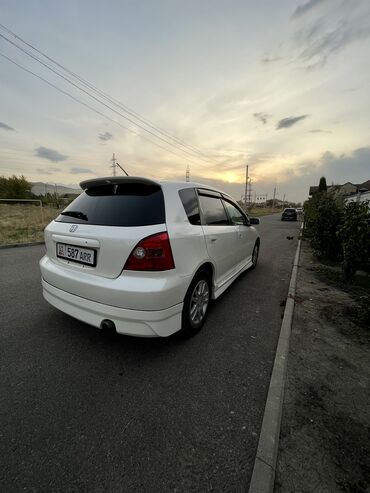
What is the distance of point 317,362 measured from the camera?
7.81 feet

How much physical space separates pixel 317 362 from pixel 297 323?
30.8 inches

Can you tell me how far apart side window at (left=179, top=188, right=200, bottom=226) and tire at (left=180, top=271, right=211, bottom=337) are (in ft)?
2.02

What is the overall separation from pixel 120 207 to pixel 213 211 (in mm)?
1404

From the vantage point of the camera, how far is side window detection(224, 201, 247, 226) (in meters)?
3.95

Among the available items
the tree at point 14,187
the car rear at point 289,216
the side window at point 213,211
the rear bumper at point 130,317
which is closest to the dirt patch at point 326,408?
the rear bumper at point 130,317

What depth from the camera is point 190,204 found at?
266 centimetres

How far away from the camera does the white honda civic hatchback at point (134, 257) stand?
2.05 m

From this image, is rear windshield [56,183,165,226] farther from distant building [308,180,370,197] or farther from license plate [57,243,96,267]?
distant building [308,180,370,197]

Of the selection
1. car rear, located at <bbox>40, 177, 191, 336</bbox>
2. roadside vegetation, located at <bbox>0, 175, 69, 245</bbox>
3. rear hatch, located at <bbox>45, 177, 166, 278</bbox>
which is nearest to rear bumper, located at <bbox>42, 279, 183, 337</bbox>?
car rear, located at <bbox>40, 177, 191, 336</bbox>

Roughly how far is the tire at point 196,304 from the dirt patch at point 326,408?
3.46 ft

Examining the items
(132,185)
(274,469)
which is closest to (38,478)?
(274,469)

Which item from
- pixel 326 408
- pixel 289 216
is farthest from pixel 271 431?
pixel 289 216

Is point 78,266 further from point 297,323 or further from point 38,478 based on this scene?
point 297,323

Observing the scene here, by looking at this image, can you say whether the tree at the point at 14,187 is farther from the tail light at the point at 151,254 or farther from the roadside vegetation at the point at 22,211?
the tail light at the point at 151,254
